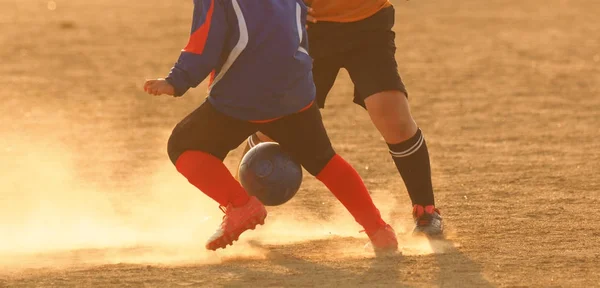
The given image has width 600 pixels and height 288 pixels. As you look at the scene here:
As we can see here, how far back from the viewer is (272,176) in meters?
6.47

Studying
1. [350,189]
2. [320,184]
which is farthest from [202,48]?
[320,184]

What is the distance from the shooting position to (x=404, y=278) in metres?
5.80

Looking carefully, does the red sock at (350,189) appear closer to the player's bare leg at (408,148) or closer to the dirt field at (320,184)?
the dirt field at (320,184)

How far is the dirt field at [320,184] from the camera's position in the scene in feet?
19.9

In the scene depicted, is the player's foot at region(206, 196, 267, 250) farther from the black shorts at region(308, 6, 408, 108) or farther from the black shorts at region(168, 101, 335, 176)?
the black shorts at region(308, 6, 408, 108)

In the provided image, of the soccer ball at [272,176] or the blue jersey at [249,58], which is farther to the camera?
the soccer ball at [272,176]

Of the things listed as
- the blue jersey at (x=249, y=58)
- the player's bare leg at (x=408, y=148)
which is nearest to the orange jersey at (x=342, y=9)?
the player's bare leg at (x=408, y=148)

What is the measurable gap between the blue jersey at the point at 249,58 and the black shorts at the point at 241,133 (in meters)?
0.07

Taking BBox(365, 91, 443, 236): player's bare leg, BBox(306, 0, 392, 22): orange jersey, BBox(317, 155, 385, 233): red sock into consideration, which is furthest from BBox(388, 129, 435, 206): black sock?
BBox(306, 0, 392, 22): orange jersey

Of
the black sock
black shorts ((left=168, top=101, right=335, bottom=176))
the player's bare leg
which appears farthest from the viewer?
the black sock

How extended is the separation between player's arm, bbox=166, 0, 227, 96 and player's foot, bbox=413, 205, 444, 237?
4.83 ft

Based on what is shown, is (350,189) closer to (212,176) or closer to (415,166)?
(415,166)

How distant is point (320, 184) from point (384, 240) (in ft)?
7.06

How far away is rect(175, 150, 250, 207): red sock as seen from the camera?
20.5 ft
